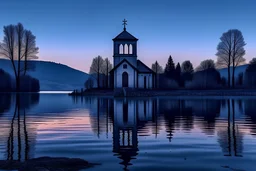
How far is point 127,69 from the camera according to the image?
2498 inches

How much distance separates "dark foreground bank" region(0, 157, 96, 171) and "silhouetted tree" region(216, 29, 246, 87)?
74312 millimetres

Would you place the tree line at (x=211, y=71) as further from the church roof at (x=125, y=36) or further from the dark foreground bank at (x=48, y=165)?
the dark foreground bank at (x=48, y=165)

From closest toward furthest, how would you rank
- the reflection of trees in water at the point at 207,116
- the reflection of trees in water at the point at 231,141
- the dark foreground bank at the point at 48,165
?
the dark foreground bank at the point at 48,165 < the reflection of trees in water at the point at 231,141 < the reflection of trees in water at the point at 207,116

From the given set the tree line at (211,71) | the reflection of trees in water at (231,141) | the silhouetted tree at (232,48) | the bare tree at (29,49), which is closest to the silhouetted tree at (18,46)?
the bare tree at (29,49)

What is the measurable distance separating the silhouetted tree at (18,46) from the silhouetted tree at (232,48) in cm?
4218

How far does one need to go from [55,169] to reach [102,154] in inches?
94.1

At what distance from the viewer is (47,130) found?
15.9 metres

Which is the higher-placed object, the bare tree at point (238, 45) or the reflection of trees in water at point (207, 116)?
the bare tree at point (238, 45)

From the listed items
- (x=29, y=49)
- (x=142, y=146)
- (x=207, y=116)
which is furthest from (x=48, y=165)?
(x=29, y=49)

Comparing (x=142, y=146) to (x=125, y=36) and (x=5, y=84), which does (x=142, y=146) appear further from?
(x=5, y=84)

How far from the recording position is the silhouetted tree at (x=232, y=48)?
258 feet

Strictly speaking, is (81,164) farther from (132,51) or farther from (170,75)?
(170,75)

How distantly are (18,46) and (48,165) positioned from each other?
7158 cm

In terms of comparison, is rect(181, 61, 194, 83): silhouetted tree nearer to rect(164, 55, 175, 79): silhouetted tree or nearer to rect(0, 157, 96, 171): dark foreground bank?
rect(164, 55, 175, 79): silhouetted tree
